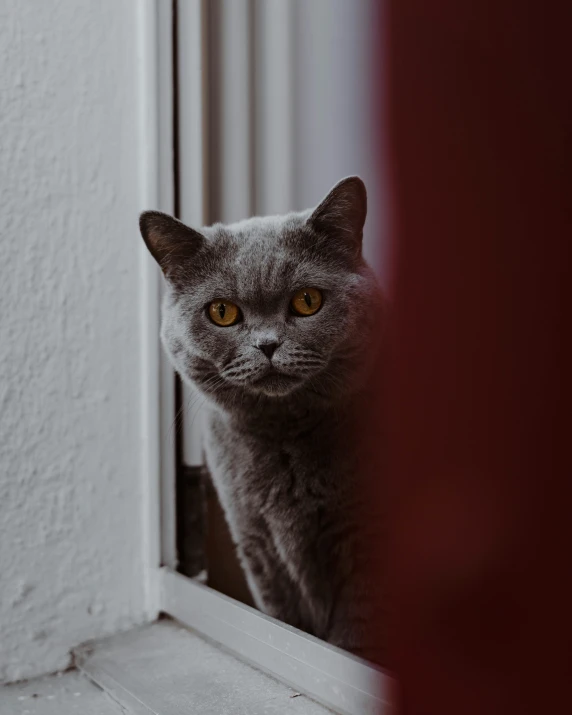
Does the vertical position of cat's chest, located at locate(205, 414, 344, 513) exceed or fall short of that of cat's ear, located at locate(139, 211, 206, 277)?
it falls short

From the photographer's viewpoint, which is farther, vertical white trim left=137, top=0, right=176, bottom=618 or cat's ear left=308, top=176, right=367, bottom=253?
vertical white trim left=137, top=0, right=176, bottom=618

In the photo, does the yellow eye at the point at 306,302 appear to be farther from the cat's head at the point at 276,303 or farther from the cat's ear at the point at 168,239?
the cat's ear at the point at 168,239

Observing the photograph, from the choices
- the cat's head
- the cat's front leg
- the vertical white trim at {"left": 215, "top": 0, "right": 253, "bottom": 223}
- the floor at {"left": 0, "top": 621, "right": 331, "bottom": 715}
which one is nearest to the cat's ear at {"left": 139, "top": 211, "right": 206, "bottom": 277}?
the cat's head

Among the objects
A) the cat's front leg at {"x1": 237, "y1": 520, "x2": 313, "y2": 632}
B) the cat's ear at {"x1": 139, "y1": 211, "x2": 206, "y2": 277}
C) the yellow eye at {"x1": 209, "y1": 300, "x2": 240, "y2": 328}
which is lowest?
the cat's front leg at {"x1": 237, "y1": 520, "x2": 313, "y2": 632}

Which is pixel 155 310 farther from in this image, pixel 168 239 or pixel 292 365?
pixel 292 365

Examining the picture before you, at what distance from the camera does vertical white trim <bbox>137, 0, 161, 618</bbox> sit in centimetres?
111

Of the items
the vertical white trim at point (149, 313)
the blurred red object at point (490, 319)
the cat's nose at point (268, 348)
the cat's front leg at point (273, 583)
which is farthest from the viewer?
the vertical white trim at point (149, 313)

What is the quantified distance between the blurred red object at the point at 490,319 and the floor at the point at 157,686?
51 centimetres

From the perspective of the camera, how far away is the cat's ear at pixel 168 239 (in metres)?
0.92

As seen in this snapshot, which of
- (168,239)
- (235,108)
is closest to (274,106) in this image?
(235,108)

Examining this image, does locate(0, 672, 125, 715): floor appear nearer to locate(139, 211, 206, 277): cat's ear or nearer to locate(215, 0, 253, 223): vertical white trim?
locate(139, 211, 206, 277): cat's ear

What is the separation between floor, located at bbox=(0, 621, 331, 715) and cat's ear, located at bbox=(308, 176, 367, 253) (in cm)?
60

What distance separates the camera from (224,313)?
0.91 metres

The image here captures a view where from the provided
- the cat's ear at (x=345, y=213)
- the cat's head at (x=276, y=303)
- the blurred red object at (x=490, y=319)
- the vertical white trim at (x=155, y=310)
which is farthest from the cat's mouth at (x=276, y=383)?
the blurred red object at (x=490, y=319)
